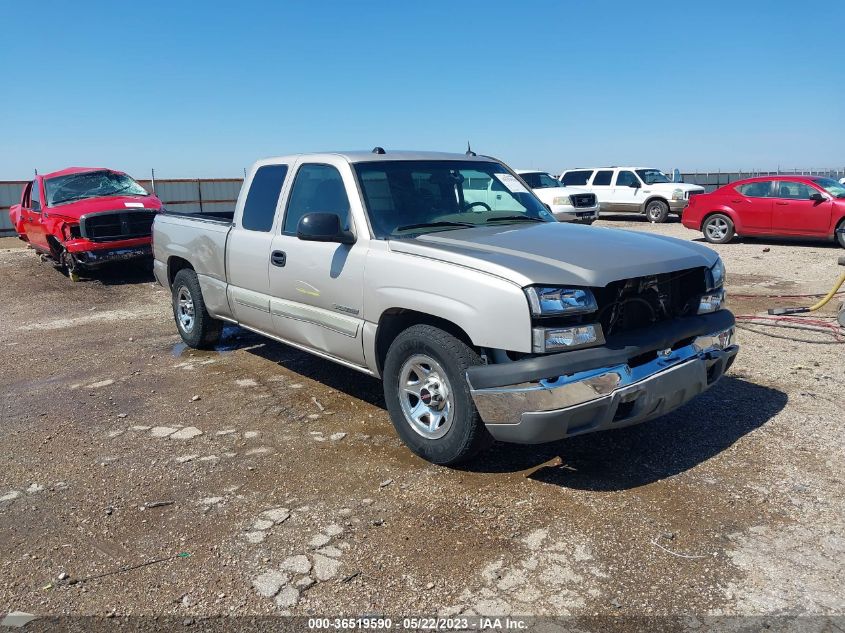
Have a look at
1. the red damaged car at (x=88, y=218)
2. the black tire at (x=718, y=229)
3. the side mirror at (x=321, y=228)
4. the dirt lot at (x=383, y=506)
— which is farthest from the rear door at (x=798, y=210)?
the side mirror at (x=321, y=228)

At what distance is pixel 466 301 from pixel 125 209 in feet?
32.3

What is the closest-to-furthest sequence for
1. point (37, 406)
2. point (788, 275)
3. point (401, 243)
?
point (401, 243) < point (37, 406) < point (788, 275)

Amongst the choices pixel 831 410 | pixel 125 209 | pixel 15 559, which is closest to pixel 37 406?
pixel 15 559

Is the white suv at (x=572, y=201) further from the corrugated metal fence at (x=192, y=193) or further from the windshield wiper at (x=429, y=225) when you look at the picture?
the windshield wiper at (x=429, y=225)

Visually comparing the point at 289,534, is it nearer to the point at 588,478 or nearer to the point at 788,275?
the point at 588,478

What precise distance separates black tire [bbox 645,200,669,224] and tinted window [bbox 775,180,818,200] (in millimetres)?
6382

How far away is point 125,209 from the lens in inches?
474

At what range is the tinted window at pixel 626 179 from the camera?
74.3 feet

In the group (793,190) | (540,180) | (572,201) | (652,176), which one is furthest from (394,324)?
(652,176)

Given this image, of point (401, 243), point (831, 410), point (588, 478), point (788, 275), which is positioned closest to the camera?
point (588, 478)

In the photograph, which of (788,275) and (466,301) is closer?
(466,301)

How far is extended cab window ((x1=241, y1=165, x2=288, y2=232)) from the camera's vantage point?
18.6 ft

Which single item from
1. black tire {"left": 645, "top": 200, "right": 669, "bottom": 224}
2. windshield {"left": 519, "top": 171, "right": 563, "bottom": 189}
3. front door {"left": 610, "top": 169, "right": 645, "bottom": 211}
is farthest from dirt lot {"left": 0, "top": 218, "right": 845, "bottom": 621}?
front door {"left": 610, "top": 169, "right": 645, "bottom": 211}

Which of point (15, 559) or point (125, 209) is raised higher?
point (125, 209)
